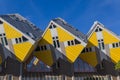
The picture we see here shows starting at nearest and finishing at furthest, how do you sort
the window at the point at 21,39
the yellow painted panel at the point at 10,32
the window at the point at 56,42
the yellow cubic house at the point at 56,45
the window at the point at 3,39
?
the window at the point at 21,39, the yellow painted panel at the point at 10,32, the window at the point at 3,39, the yellow cubic house at the point at 56,45, the window at the point at 56,42

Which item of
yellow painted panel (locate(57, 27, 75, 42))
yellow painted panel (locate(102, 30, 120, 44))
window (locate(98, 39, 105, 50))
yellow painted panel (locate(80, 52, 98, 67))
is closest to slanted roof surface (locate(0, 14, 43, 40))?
yellow painted panel (locate(57, 27, 75, 42))

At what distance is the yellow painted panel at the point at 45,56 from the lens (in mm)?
60406

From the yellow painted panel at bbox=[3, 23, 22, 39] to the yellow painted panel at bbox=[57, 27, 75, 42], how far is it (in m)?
9.28

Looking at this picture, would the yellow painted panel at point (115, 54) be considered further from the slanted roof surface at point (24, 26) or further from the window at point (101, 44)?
the slanted roof surface at point (24, 26)

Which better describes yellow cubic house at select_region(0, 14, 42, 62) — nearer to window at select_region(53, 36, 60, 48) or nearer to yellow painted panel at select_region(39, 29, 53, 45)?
yellow painted panel at select_region(39, 29, 53, 45)

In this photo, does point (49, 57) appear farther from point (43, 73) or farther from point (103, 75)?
point (103, 75)

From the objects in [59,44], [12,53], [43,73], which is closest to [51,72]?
[43,73]

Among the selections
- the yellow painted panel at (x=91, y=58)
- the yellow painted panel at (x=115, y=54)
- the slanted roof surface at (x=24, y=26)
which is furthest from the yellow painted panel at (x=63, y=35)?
the yellow painted panel at (x=115, y=54)

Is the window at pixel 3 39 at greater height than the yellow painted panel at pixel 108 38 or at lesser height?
lesser

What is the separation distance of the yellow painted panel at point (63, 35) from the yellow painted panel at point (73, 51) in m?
1.80

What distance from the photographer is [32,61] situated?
6138cm

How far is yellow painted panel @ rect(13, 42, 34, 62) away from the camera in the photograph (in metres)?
53.6

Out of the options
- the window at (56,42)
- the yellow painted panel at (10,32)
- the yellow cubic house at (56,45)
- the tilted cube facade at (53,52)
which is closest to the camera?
the yellow painted panel at (10,32)

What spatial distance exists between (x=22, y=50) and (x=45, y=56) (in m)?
7.94
